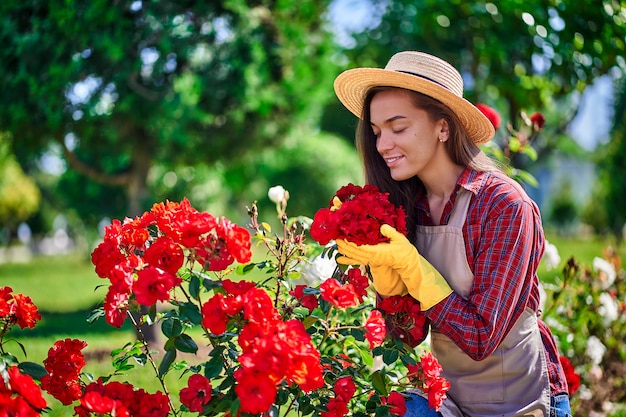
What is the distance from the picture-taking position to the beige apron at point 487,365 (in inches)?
81.3

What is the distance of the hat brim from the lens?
211 cm

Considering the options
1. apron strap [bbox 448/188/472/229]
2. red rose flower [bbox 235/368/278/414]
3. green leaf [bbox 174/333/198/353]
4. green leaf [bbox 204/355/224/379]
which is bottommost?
red rose flower [bbox 235/368/278/414]

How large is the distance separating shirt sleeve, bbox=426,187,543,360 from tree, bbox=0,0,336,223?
3.98 m

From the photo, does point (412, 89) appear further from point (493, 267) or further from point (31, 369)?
point (31, 369)

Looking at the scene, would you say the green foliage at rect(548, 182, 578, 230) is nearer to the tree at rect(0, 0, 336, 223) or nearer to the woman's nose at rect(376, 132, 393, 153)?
the tree at rect(0, 0, 336, 223)

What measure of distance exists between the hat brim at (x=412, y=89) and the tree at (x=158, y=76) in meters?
3.39

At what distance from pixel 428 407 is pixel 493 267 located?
469 millimetres

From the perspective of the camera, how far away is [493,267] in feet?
6.43

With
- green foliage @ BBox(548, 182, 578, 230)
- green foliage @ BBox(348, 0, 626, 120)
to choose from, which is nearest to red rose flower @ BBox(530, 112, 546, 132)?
green foliage @ BBox(348, 0, 626, 120)

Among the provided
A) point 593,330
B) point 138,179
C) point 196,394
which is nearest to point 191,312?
point 196,394

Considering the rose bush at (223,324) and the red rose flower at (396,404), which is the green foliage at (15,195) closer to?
the rose bush at (223,324)

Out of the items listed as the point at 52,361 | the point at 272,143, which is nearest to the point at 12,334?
the point at 272,143

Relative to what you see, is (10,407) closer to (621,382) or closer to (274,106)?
(621,382)

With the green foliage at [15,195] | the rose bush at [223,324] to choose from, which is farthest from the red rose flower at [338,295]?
the green foliage at [15,195]
